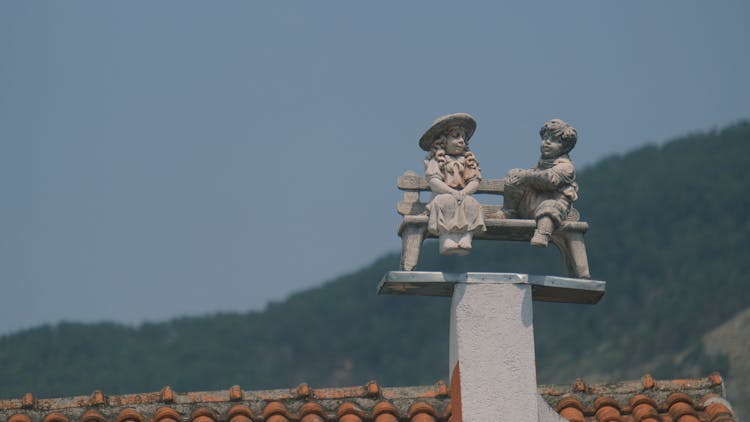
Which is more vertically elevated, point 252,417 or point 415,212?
point 415,212

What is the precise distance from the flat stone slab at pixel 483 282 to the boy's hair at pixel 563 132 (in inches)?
45.6

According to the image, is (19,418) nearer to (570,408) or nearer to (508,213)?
(508,213)

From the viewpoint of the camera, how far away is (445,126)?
12.0m

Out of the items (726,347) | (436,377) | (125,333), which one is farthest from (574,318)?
(125,333)

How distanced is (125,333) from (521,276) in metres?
39.4

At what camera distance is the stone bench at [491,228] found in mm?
11711

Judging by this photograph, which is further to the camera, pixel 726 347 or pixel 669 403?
pixel 726 347

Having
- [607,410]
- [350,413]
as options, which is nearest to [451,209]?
[350,413]

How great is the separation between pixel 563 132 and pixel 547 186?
0.53m

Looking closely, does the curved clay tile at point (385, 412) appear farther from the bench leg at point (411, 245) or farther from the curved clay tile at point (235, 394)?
the bench leg at point (411, 245)

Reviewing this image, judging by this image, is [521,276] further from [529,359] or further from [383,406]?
[383,406]

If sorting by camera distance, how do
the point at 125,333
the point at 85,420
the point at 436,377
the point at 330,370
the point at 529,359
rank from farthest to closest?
the point at 330,370 < the point at 436,377 < the point at 125,333 < the point at 85,420 < the point at 529,359

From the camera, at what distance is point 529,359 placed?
11.5 metres

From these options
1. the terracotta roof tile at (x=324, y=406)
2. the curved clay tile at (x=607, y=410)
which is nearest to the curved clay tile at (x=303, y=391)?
the terracotta roof tile at (x=324, y=406)
